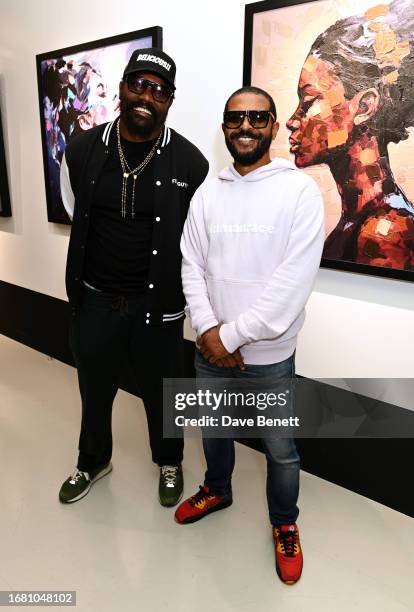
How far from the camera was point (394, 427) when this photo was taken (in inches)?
74.6

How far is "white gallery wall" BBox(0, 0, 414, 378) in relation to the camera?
1829mm

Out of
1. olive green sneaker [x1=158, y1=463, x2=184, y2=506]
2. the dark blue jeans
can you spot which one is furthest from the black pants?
the dark blue jeans

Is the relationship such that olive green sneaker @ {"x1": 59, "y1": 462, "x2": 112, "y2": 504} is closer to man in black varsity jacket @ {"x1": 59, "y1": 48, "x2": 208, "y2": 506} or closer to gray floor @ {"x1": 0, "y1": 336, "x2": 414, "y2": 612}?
Result: gray floor @ {"x1": 0, "y1": 336, "x2": 414, "y2": 612}

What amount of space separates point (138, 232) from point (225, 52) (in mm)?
939

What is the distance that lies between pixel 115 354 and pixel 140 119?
86cm

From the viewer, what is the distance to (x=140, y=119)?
1.53 m

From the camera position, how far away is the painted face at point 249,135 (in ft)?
4.44

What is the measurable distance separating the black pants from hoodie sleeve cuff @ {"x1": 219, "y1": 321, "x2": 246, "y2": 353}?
1.25 feet

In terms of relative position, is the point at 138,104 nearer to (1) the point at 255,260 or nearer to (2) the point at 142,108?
(2) the point at 142,108

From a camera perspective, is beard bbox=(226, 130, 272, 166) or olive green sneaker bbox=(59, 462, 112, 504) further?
olive green sneaker bbox=(59, 462, 112, 504)

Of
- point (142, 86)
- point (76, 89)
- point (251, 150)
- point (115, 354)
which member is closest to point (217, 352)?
point (115, 354)

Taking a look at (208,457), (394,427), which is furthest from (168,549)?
(394,427)

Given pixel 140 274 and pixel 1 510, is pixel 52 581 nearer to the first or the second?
pixel 1 510

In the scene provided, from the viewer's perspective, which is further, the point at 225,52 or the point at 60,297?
the point at 60,297
